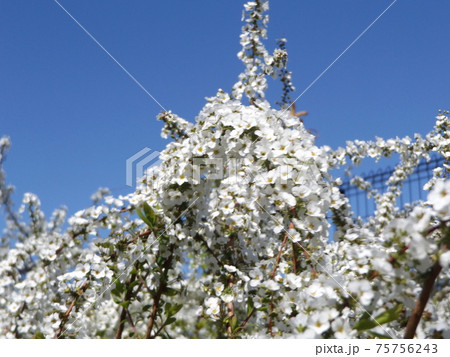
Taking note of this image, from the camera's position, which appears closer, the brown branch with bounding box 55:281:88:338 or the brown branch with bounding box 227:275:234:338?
the brown branch with bounding box 227:275:234:338

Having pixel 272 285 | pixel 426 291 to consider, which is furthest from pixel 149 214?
pixel 426 291

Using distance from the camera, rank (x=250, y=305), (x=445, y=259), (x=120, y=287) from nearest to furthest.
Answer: (x=445, y=259) < (x=250, y=305) < (x=120, y=287)

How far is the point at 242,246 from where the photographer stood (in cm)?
268

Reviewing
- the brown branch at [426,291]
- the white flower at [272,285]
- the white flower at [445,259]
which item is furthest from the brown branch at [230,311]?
the white flower at [445,259]

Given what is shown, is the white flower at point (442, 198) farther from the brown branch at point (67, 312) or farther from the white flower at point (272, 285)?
the brown branch at point (67, 312)

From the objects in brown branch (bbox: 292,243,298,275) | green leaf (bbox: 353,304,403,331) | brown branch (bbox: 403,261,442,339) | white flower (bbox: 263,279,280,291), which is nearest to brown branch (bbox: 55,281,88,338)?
white flower (bbox: 263,279,280,291)

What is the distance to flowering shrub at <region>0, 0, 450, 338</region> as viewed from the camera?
1473mm

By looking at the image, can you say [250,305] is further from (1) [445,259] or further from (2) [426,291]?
(1) [445,259]

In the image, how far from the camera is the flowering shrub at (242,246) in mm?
1473

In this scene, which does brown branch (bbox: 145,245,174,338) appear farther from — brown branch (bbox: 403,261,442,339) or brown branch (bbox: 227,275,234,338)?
brown branch (bbox: 403,261,442,339)

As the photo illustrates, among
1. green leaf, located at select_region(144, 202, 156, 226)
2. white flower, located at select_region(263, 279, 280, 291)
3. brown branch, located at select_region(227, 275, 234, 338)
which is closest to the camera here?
white flower, located at select_region(263, 279, 280, 291)

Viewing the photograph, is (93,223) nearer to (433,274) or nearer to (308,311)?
(308,311)

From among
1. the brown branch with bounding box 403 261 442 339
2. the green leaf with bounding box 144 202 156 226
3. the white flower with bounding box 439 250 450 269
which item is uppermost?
the green leaf with bounding box 144 202 156 226
